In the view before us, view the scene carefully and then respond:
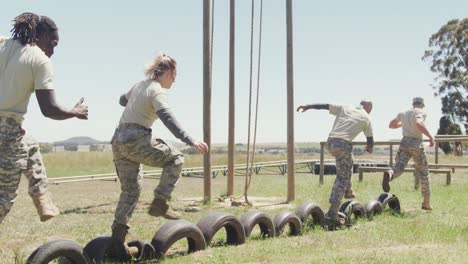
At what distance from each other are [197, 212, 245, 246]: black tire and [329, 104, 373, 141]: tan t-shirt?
2326 mm

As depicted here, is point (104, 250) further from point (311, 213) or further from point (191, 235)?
point (311, 213)

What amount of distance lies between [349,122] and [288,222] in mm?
1786

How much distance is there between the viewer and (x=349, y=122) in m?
7.81

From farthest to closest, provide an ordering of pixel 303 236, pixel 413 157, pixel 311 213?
pixel 413 157, pixel 311 213, pixel 303 236

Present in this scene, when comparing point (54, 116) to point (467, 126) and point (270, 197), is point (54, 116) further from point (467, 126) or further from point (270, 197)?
point (467, 126)

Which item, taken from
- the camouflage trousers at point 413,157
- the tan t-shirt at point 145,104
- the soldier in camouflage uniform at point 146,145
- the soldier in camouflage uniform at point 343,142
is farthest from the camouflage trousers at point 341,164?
the tan t-shirt at point 145,104

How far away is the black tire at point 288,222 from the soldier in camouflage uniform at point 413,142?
262 centimetres

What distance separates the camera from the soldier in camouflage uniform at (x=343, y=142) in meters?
7.67

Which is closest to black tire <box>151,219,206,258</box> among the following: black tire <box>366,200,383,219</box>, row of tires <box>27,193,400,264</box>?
row of tires <box>27,193,400,264</box>

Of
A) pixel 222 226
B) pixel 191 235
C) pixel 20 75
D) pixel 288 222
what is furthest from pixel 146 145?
pixel 288 222

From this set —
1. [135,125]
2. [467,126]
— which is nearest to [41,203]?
[135,125]

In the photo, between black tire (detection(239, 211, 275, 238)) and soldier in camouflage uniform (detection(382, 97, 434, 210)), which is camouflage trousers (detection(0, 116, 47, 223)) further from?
soldier in camouflage uniform (detection(382, 97, 434, 210))

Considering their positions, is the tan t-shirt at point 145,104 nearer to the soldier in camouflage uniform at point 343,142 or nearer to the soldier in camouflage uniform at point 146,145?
the soldier in camouflage uniform at point 146,145

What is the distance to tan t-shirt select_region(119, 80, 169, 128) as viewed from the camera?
16.1ft
